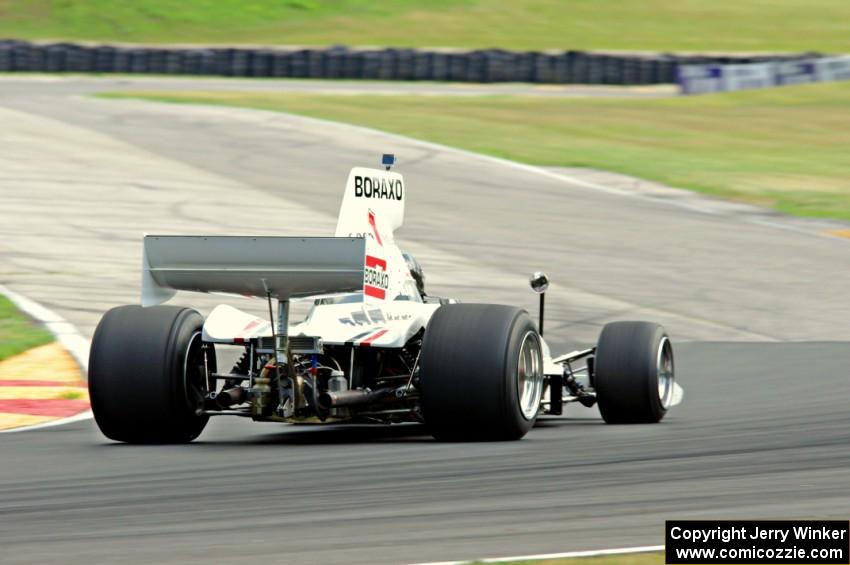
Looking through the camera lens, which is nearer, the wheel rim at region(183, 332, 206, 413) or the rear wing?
the rear wing

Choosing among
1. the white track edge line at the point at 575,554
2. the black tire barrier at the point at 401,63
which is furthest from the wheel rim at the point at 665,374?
the black tire barrier at the point at 401,63

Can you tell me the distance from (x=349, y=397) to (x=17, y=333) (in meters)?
6.39

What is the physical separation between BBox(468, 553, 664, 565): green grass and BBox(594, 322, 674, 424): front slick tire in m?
4.95

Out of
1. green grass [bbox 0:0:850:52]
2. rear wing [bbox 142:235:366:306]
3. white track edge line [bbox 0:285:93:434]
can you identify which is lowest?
white track edge line [bbox 0:285:93:434]

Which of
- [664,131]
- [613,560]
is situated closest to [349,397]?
[613,560]

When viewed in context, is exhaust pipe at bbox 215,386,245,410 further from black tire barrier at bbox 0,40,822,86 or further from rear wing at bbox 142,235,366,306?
black tire barrier at bbox 0,40,822,86

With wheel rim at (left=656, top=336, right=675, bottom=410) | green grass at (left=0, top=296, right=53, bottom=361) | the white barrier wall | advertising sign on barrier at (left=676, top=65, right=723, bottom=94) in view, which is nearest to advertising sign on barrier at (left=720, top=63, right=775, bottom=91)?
the white barrier wall

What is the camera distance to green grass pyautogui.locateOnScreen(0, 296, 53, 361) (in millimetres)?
14820

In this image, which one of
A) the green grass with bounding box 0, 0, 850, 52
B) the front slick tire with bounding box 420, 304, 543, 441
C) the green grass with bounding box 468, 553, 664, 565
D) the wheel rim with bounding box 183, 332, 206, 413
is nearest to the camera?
the green grass with bounding box 468, 553, 664, 565

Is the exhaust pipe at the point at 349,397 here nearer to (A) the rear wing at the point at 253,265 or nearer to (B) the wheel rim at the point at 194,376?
(A) the rear wing at the point at 253,265

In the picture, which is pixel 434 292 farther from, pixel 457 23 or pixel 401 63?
pixel 457 23

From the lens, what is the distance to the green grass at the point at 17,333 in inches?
583

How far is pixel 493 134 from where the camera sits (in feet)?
121

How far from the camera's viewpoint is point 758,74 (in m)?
51.0
